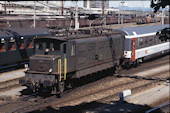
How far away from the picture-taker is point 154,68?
1011 inches

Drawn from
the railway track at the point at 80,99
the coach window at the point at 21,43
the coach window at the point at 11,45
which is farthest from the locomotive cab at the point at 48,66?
the coach window at the point at 21,43

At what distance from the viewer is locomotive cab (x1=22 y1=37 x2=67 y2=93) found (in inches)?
587

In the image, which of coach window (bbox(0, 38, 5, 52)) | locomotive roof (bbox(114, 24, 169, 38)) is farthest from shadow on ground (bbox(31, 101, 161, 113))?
locomotive roof (bbox(114, 24, 169, 38))

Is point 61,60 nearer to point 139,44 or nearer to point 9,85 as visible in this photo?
point 9,85

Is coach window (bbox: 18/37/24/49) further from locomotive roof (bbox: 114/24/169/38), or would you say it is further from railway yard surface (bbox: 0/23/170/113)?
locomotive roof (bbox: 114/24/169/38)

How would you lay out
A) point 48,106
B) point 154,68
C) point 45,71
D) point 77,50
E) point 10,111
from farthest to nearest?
point 154,68 → point 77,50 → point 45,71 → point 48,106 → point 10,111

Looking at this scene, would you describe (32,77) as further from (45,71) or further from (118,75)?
(118,75)

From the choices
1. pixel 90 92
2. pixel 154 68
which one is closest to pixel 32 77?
pixel 90 92

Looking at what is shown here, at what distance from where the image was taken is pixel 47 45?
15.9 metres

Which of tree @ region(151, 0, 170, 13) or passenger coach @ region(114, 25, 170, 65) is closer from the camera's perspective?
tree @ region(151, 0, 170, 13)

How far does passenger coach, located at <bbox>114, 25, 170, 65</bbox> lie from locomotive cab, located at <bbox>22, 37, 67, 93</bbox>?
9.19 m

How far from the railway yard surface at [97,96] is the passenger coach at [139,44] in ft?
7.24

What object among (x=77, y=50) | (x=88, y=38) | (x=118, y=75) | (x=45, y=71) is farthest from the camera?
(x=118, y=75)

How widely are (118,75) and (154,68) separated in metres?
5.49
